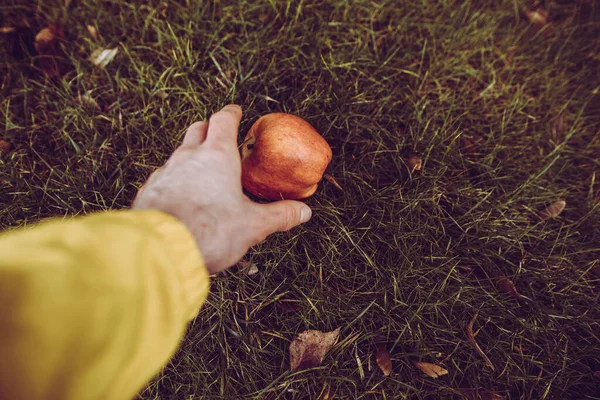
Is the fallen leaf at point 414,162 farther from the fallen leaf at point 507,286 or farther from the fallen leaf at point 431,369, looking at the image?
the fallen leaf at point 431,369

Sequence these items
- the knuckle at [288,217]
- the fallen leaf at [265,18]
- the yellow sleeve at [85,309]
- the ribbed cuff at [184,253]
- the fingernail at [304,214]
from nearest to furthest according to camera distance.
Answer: the yellow sleeve at [85,309]
the ribbed cuff at [184,253]
the knuckle at [288,217]
the fingernail at [304,214]
the fallen leaf at [265,18]

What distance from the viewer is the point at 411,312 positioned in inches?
74.8

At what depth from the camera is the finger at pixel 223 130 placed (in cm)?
145

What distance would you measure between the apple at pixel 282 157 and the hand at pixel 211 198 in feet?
0.81

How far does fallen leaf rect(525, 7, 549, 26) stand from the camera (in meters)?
2.69

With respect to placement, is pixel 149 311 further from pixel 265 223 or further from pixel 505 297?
pixel 505 297

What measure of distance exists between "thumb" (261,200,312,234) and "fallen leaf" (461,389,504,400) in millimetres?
1220

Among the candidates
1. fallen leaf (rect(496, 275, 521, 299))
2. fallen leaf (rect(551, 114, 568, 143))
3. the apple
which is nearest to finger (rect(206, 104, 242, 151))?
the apple

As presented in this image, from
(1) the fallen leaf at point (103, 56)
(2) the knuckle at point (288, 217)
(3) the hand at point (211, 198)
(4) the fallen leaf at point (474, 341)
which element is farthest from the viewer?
(1) the fallen leaf at point (103, 56)

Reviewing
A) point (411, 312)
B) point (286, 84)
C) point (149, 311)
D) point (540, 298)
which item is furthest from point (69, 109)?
point (540, 298)

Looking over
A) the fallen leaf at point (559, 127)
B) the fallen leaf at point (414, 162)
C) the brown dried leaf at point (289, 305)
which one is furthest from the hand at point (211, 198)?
the fallen leaf at point (559, 127)

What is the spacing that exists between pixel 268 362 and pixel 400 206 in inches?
43.9

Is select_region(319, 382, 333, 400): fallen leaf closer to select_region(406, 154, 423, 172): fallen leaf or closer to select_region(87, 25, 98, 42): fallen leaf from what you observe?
select_region(406, 154, 423, 172): fallen leaf

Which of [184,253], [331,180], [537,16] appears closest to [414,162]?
[331,180]
